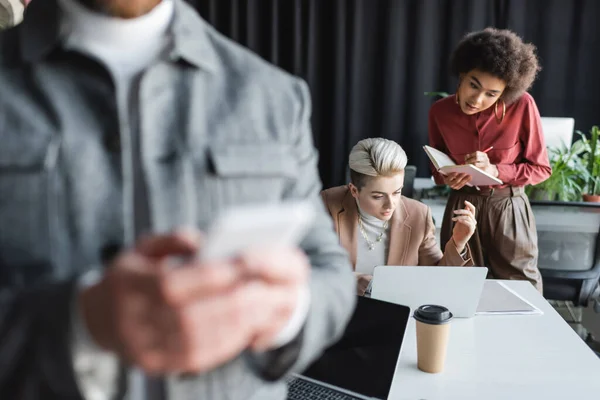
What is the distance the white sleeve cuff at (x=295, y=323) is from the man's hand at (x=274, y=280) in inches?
2.1

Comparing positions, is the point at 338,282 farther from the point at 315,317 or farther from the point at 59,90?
the point at 59,90

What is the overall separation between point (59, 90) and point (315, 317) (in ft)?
1.08

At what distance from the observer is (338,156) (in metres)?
4.50

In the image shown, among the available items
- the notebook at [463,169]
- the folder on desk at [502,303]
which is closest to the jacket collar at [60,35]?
the folder on desk at [502,303]

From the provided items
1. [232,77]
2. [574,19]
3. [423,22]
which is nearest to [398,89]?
[423,22]

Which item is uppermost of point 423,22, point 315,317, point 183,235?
point 423,22

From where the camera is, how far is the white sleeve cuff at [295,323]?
0.49m

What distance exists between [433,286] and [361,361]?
0.43 metres

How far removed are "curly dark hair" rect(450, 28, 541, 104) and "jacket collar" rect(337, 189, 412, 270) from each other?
0.70 meters

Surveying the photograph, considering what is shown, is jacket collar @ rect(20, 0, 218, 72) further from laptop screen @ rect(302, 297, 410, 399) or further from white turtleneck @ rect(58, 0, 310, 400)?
laptop screen @ rect(302, 297, 410, 399)

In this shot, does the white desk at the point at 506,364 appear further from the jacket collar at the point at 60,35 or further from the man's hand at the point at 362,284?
the jacket collar at the point at 60,35

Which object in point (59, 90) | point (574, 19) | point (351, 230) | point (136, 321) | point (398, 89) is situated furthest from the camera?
point (398, 89)

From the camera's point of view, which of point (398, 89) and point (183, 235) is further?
point (398, 89)

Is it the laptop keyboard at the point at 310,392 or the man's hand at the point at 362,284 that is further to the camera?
the man's hand at the point at 362,284
